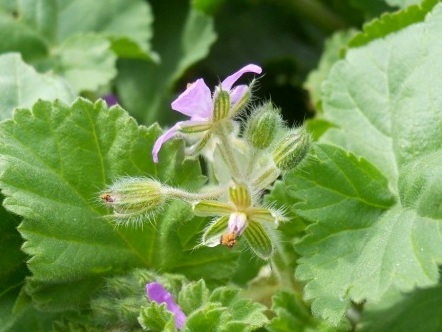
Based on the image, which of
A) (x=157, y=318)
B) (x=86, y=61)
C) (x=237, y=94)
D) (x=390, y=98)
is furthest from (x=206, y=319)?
(x=86, y=61)

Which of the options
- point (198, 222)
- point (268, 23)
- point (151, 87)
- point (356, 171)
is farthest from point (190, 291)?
point (268, 23)

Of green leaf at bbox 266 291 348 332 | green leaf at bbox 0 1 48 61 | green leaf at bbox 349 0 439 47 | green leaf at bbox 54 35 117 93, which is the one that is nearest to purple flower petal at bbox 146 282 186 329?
green leaf at bbox 266 291 348 332

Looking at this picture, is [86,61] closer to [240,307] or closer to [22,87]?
[22,87]

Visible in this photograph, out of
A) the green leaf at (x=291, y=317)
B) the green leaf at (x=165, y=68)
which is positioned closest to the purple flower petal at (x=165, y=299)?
the green leaf at (x=291, y=317)

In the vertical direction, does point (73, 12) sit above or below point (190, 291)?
above

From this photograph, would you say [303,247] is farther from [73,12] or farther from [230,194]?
[73,12]

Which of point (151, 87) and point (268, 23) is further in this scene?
point (268, 23)

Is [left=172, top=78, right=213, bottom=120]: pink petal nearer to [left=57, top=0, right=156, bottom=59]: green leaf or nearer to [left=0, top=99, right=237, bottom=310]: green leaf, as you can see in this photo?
[left=0, top=99, right=237, bottom=310]: green leaf

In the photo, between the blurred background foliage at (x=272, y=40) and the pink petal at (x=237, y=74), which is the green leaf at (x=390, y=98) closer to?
the pink petal at (x=237, y=74)
